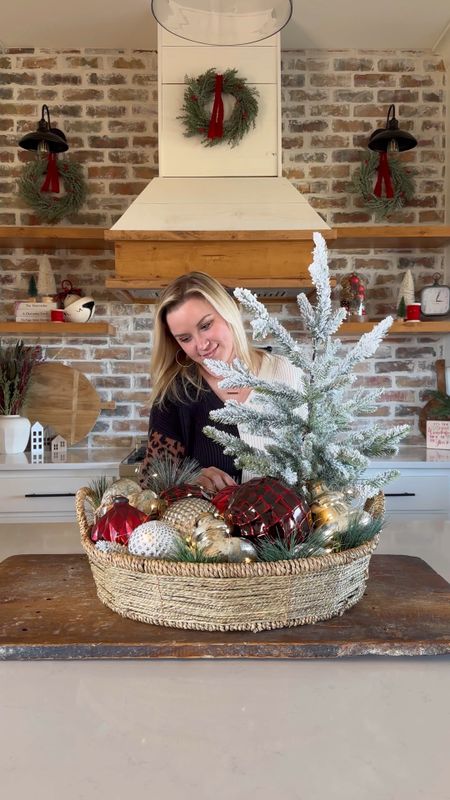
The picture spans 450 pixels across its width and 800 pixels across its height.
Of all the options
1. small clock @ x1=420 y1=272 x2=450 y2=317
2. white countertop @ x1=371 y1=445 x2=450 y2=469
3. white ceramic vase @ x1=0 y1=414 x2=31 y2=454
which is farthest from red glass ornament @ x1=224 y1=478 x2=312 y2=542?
small clock @ x1=420 y1=272 x2=450 y2=317

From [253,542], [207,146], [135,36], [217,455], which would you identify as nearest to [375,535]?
[253,542]

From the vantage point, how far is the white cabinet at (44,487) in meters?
2.90

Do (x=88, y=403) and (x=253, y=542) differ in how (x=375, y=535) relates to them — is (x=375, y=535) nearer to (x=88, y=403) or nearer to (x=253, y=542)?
(x=253, y=542)

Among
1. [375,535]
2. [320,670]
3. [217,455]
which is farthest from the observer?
[217,455]

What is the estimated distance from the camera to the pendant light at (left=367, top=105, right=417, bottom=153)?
3154mm

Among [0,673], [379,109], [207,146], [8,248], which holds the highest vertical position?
[379,109]

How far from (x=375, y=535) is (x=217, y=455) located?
3.39 ft

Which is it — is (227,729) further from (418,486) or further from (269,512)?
(418,486)

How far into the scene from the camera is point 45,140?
3111mm

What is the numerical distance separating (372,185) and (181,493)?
2.83 meters

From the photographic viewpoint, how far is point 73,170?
3.30 metres

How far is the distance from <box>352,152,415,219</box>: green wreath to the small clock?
46 centimetres

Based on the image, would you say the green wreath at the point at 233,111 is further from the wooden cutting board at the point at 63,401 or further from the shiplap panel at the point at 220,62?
the wooden cutting board at the point at 63,401

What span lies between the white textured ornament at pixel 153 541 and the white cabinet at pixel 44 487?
2139 millimetres
